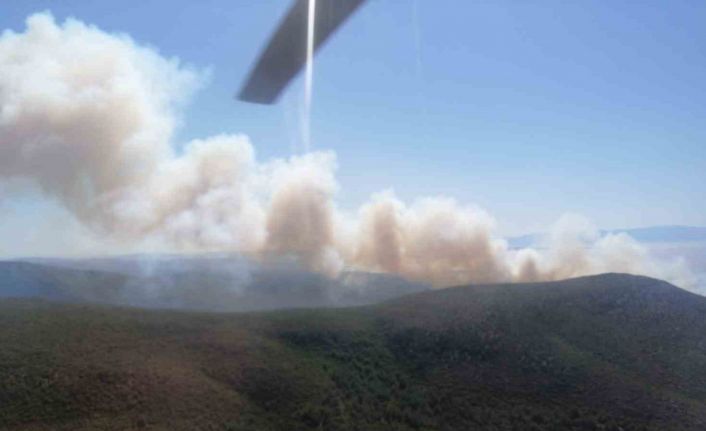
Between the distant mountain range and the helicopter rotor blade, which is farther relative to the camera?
the distant mountain range

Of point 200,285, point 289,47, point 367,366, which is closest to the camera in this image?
point 289,47

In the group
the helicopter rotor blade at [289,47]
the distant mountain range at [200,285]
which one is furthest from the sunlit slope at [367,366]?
the distant mountain range at [200,285]

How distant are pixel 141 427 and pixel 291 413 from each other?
870 cm

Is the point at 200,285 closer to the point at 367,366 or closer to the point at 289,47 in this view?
the point at 367,366

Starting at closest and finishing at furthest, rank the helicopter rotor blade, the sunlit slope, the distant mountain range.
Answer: the helicopter rotor blade → the sunlit slope → the distant mountain range

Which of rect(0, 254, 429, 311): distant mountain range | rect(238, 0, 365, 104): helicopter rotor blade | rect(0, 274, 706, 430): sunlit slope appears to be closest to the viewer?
rect(238, 0, 365, 104): helicopter rotor blade

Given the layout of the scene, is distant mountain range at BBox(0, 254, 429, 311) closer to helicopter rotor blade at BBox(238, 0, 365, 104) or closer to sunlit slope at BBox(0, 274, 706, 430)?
sunlit slope at BBox(0, 274, 706, 430)

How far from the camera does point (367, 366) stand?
37.8 m

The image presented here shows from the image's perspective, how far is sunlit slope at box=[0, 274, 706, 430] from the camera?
2827cm

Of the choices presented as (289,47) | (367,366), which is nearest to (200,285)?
(367,366)

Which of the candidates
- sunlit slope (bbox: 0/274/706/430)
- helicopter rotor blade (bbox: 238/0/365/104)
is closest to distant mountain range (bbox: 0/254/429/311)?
sunlit slope (bbox: 0/274/706/430)

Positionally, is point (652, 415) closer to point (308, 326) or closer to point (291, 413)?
point (291, 413)

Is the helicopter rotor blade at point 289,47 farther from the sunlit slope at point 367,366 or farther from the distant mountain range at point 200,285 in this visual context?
the distant mountain range at point 200,285

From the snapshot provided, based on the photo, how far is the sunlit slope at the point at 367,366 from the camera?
28266 mm
